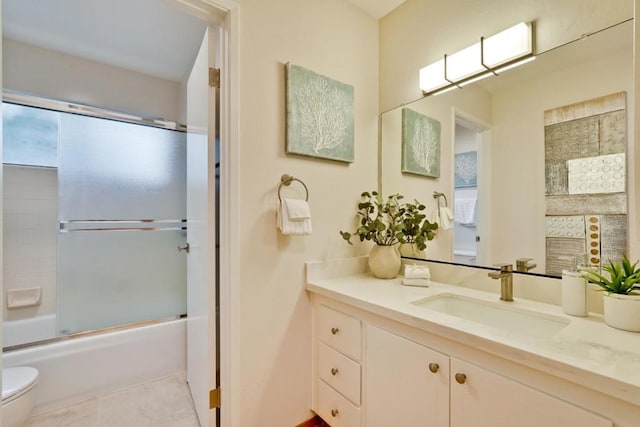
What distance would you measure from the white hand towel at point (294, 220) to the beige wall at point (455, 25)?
939 mm

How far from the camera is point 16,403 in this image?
4.71 ft

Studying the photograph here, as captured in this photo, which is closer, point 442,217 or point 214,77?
point 214,77

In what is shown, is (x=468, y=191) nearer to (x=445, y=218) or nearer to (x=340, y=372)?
(x=445, y=218)

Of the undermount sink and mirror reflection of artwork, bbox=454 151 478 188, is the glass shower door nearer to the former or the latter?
the undermount sink

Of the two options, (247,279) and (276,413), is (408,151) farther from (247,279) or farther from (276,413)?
(276,413)

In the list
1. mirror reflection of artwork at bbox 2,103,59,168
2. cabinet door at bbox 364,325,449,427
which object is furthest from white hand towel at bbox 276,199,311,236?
mirror reflection of artwork at bbox 2,103,59,168

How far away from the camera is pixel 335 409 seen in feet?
4.53

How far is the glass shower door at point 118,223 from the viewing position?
2207mm

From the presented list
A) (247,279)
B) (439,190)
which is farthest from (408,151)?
(247,279)

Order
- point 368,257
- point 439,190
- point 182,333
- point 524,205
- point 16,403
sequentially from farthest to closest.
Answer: point 182,333
point 368,257
point 439,190
point 16,403
point 524,205

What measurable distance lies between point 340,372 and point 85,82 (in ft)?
9.29

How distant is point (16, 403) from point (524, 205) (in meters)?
2.60

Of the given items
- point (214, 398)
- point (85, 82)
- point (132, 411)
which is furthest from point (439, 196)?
point (85, 82)

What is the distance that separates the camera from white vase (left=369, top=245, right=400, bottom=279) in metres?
1.58
